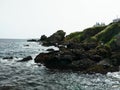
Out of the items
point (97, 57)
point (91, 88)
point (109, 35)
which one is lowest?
point (91, 88)

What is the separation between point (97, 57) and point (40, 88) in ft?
73.7

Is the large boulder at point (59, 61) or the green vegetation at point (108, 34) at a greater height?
the green vegetation at point (108, 34)

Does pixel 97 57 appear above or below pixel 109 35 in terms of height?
below

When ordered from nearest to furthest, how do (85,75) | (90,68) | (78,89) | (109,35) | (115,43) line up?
(78,89)
(85,75)
(90,68)
(115,43)
(109,35)

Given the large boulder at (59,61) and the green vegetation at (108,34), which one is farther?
the green vegetation at (108,34)

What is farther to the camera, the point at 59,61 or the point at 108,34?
the point at 108,34

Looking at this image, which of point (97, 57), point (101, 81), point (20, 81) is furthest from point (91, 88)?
point (97, 57)

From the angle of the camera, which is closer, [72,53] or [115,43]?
[72,53]

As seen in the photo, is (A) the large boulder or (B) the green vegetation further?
(B) the green vegetation

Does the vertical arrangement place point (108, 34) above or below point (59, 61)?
above

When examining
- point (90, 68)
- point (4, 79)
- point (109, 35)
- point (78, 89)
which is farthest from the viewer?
point (109, 35)

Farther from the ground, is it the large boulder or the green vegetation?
the green vegetation

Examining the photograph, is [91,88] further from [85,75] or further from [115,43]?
[115,43]

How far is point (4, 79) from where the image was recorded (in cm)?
3366
